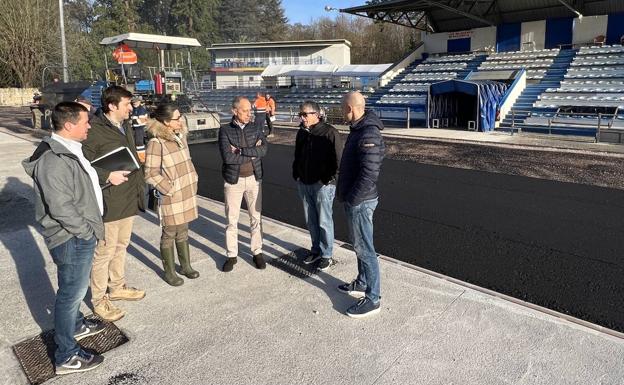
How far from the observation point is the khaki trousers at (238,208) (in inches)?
190

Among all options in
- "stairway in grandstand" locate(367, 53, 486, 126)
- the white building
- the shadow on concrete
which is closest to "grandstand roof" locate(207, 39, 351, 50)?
the white building

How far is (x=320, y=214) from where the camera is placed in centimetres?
493

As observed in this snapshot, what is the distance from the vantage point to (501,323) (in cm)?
372

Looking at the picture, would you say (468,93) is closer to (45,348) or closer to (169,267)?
(169,267)

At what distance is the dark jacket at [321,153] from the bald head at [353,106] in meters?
0.94

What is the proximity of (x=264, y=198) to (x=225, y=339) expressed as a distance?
4665 millimetres

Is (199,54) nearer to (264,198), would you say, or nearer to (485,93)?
(485,93)

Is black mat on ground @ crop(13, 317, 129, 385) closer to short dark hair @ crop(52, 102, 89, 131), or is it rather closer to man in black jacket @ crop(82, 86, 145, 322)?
man in black jacket @ crop(82, 86, 145, 322)

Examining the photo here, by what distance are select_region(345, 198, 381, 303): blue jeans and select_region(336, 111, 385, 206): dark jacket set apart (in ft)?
0.27

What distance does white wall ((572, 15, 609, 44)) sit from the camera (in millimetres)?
23875

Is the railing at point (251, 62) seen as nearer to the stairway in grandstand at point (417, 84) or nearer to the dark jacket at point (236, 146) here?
the stairway in grandstand at point (417, 84)

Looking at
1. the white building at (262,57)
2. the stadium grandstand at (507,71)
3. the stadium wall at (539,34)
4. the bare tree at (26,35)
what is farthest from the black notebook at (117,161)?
the white building at (262,57)

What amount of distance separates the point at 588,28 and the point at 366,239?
2675 cm

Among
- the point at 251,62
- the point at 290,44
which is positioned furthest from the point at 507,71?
the point at 251,62
